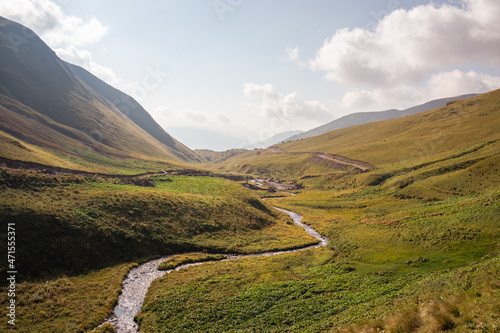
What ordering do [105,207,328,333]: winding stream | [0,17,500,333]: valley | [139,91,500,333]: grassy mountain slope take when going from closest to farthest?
A: [139,91,500,333]: grassy mountain slope < [0,17,500,333]: valley < [105,207,328,333]: winding stream

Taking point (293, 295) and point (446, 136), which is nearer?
point (293, 295)

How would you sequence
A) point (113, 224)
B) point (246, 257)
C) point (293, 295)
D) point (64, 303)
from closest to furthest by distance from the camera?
point (293, 295), point (64, 303), point (113, 224), point (246, 257)

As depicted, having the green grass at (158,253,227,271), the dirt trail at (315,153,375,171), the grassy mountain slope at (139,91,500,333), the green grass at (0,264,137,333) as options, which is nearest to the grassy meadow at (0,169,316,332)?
the green grass at (0,264,137,333)

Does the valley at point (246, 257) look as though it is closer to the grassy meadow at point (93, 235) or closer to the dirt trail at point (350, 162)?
the grassy meadow at point (93, 235)

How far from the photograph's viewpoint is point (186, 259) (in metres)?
48.8

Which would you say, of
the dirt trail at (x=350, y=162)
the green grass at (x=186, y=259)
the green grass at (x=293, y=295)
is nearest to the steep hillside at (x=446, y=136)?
the dirt trail at (x=350, y=162)

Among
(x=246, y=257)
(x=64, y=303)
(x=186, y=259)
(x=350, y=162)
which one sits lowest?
(x=246, y=257)

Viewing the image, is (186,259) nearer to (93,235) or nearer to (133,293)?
(133,293)

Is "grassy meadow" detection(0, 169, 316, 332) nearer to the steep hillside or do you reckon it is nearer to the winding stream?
the winding stream

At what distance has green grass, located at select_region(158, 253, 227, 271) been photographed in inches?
1790

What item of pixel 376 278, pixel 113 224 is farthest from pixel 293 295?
pixel 113 224

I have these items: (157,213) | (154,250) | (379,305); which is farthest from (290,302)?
(157,213)

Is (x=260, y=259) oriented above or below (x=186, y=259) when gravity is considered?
below

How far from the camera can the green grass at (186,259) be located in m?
45.5
